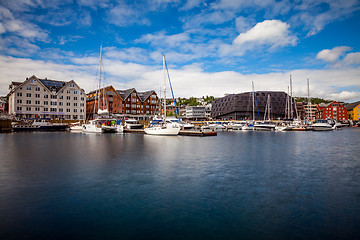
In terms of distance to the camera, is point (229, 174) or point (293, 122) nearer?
point (229, 174)

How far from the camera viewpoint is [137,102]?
142250 millimetres

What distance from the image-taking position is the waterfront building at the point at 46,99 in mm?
101250

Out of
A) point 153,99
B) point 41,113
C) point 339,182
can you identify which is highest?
point 153,99

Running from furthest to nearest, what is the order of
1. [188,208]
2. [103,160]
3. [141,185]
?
1. [103,160]
2. [141,185]
3. [188,208]

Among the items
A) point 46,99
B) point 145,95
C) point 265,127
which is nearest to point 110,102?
point 145,95

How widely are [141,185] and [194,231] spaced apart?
7.79 meters

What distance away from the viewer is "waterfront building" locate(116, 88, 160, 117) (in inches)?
5384

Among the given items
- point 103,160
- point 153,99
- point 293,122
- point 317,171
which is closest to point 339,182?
point 317,171

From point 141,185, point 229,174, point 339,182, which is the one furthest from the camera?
point 229,174

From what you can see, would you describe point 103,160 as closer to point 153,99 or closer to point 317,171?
point 317,171

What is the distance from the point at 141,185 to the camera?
16875mm

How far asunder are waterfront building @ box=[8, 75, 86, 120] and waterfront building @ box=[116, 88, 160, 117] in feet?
80.7

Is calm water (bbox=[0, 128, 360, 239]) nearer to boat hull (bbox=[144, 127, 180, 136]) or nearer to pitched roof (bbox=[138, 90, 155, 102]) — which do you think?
boat hull (bbox=[144, 127, 180, 136])

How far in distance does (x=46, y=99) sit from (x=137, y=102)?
4950 cm
